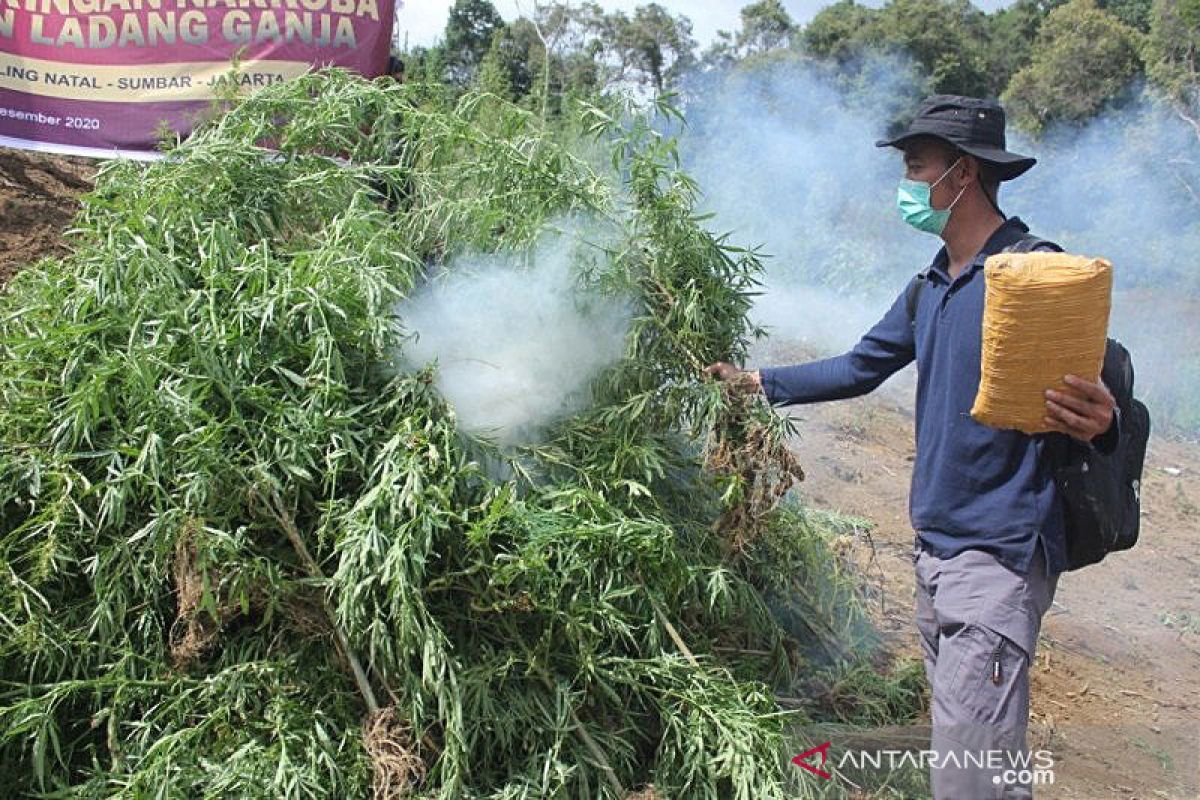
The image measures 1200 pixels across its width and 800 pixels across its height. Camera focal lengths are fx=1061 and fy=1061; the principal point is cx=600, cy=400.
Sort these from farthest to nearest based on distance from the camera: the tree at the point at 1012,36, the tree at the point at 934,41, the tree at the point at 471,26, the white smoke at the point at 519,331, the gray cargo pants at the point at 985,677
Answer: the tree at the point at 1012,36 → the tree at the point at 934,41 → the tree at the point at 471,26 → the white smoke at the point at 519,331 → the gray cargo pants at the point at 985,677

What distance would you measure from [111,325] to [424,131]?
1190mm

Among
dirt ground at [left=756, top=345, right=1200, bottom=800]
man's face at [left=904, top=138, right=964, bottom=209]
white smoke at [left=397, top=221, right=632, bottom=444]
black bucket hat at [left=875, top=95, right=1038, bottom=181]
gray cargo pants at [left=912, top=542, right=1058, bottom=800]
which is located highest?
black bucket hat at [left=875, top=95, right=1038, bottom=181]

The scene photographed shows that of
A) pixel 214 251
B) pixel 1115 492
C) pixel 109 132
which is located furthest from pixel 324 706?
pixel 109 132

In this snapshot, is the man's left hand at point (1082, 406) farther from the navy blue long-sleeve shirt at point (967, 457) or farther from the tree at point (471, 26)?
the tree at point (471, 26)

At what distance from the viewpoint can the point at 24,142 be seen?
5539 millimetres

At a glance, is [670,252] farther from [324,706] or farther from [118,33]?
[118,33]

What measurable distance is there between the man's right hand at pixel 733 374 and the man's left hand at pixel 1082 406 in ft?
3.39

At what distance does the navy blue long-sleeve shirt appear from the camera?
244 cm

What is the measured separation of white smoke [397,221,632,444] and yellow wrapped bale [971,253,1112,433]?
133cm

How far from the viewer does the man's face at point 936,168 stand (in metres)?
2.68

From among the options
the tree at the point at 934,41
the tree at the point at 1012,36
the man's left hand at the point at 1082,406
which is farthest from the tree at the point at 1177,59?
the man's left hand at the point at 1082,406

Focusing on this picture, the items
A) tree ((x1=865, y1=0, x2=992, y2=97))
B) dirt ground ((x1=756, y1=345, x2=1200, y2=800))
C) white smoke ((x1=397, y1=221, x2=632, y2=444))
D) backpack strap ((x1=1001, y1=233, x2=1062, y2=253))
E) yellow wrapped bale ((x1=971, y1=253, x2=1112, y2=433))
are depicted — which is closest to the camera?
yellow wrapped bale ((x1=971, y1=253, x2=1112, y2=433))

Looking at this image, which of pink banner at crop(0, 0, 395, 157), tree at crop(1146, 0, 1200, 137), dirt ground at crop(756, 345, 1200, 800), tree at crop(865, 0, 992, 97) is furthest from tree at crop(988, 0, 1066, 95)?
pink banner at crop(0, 0, 395, 157)

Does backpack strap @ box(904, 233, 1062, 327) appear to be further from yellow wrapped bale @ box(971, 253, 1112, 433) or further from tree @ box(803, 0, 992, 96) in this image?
tree @ box(803, 0, 992, 96)
